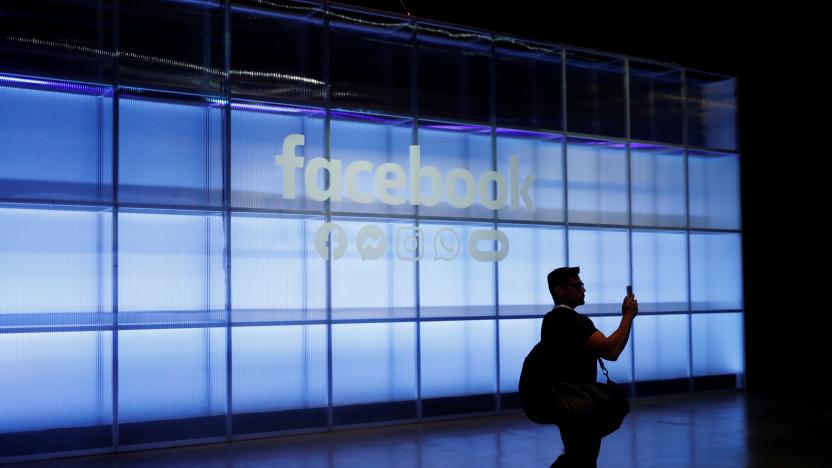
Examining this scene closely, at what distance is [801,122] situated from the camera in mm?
15375

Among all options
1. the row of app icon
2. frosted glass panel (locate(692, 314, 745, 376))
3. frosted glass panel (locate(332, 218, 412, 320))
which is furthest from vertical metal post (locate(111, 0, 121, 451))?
frosted glass panel (locate(692, 314, 745, 376))

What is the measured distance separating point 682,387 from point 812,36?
5.72m

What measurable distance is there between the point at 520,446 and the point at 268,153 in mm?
4599

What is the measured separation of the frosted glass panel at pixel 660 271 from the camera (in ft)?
46.8

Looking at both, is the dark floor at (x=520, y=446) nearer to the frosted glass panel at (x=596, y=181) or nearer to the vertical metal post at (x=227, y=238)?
the vertical metal post at (x=227, y=238)

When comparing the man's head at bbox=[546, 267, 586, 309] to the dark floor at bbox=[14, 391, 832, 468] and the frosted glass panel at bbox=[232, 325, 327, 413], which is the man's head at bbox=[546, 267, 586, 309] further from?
the frosted glass panel at bbox=[232, 325, 327, 413]

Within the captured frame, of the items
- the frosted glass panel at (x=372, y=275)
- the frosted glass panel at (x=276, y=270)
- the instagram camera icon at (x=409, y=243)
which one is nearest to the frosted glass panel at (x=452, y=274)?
the instagram camera icon at (x=409, y=243)

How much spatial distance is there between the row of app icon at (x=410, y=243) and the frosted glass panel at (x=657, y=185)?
283cm

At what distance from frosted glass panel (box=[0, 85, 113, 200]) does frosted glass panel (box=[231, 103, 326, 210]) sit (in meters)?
1.50

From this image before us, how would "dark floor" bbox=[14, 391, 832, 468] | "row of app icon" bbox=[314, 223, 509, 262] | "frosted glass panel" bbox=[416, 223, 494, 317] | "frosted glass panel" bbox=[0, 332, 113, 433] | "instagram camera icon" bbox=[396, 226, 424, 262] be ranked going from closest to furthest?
"dark floor" bbox=[14, 391, 832, 468] < "frosted glass panel" bbox=[0, 332, 113, 433] < "row of app icon" bbox=[314, 223, 509, 262] < "instagram camera icon" bbox=[396, 226, 424, 262] < "frosted glass panel" bbox=[416, 223, 494, 317]

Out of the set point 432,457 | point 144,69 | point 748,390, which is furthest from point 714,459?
point 144,69

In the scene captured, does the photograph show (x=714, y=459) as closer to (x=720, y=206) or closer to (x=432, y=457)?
(x=432, y=457)

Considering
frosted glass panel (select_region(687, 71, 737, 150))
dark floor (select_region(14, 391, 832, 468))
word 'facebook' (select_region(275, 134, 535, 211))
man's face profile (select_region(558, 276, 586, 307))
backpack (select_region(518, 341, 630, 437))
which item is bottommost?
dark floor (select_region(14, 391, 832, 468))

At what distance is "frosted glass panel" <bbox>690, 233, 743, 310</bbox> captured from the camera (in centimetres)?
1494
